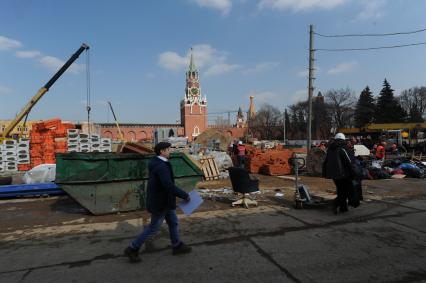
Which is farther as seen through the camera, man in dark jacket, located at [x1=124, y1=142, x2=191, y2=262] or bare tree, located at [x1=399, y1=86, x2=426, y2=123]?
bare tree, located at [x1=399, y1=86, x2=426, y2=123]

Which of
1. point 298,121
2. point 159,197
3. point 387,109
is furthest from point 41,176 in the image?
point 298,121

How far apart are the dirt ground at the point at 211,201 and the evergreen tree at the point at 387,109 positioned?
53.5 m

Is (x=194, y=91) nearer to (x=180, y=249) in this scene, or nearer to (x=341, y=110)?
(x=341, y=110)

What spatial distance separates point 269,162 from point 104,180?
950 centimetres

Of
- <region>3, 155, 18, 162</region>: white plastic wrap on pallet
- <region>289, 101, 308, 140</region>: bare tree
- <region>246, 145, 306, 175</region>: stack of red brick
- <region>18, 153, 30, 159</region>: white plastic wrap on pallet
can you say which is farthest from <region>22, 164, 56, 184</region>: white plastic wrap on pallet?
<region>289, 101, 308, 140</region>: bare tree

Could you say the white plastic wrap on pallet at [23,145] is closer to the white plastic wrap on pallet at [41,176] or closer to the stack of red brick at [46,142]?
the stack of red brick at [46,142]

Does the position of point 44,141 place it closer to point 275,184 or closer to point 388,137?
point 275,184

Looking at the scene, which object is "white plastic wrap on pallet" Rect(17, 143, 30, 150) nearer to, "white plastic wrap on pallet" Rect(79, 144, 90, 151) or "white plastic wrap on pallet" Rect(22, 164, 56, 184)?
"white plastic wrap on pallet" Rect(79, 144, 90, 151)

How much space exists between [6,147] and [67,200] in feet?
37.4

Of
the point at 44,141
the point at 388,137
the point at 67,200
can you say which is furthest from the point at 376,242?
the point at 388,137

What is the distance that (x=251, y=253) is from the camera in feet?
15.6

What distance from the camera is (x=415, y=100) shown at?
246 ft

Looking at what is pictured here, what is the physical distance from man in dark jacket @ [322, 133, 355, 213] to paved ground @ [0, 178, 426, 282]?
0.38 meters

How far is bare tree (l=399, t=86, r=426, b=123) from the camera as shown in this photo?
241 feet
